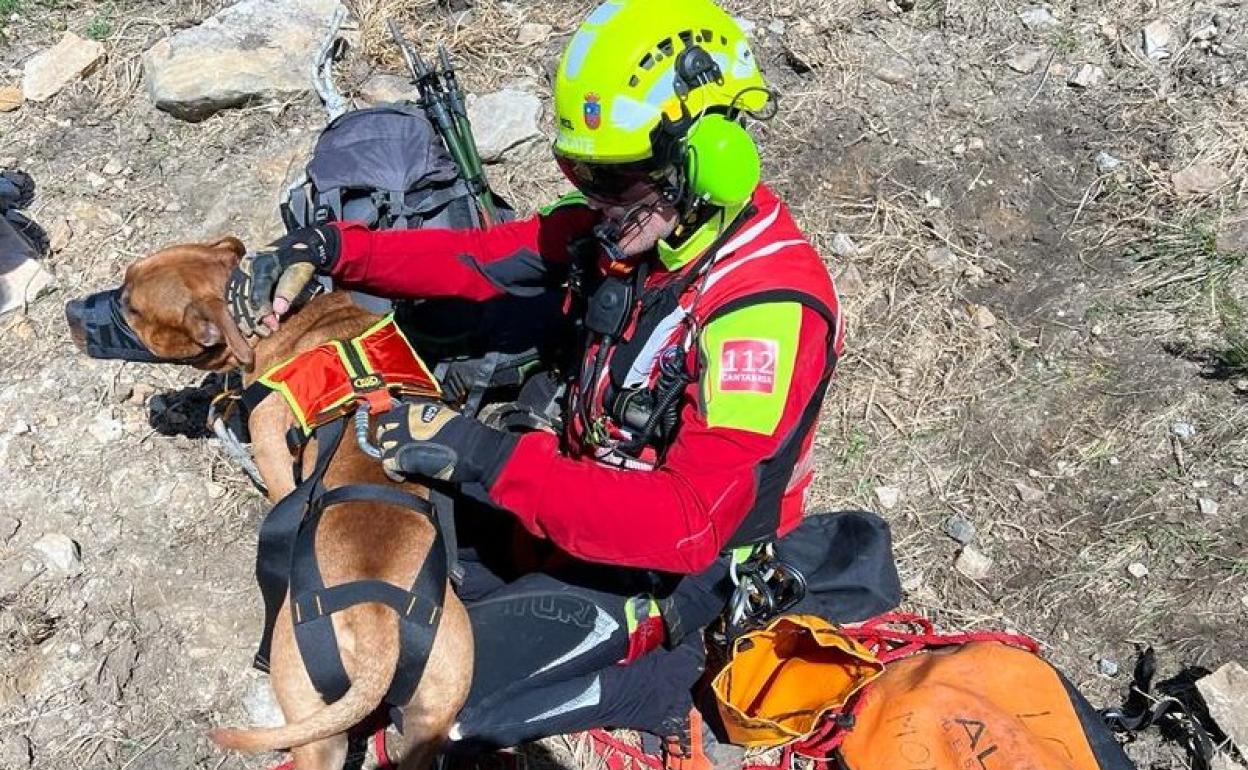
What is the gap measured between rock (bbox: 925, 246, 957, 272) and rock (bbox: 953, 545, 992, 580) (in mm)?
1441

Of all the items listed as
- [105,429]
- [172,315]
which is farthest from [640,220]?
[105,429]

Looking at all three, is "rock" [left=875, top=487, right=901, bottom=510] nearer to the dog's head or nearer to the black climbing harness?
the black climbing harness

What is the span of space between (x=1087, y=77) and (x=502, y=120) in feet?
9.81

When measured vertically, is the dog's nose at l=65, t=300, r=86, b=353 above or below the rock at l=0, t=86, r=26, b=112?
above

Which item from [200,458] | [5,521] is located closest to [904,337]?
[200,458]

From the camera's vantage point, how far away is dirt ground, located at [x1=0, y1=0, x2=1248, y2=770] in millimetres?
3986

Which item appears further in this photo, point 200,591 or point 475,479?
point 200,591

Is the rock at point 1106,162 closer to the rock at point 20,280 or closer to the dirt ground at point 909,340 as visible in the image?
the dirt ground at point 909,340

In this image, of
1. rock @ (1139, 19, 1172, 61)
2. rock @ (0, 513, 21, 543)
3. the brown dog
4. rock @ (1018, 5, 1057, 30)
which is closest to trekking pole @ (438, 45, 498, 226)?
the brown dog

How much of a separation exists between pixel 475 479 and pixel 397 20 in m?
Answer: 4.10

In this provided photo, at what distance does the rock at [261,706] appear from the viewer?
3.92m

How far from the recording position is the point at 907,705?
335 cm

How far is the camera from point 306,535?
3.19 metres

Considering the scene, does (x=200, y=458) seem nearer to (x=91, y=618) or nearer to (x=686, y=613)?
(x=91, y=618)
